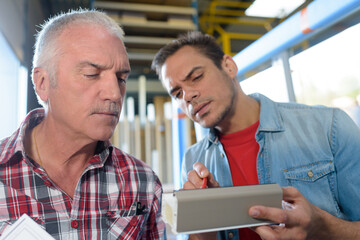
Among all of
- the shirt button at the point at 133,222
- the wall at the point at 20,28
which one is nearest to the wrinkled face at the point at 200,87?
the shirt button at the point at 133,222

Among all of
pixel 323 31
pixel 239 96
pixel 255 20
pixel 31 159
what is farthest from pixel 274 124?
pixel 255 20

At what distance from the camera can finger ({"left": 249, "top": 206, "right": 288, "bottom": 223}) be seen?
0.63m

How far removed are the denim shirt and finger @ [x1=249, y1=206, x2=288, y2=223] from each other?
1.42 ft

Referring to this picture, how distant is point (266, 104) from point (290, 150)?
0.24m

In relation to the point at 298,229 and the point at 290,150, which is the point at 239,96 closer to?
the point at 290,150

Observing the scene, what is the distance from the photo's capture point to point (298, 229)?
2.33ft

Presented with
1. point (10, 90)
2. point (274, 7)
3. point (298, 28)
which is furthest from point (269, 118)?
point (274, 7)

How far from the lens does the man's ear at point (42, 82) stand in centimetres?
92

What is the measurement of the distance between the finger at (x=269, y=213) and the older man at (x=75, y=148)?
0.50 metres

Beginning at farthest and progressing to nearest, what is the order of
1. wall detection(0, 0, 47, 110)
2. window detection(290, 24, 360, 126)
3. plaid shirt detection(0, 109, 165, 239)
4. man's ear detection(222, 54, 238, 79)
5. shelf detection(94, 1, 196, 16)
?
1. shelf detection(94, 1, 196, 16)
2. wall detection(0, 0, 47, 110)
3. man's ear detection(222, 54, 238, 79)
4. window detection(290, 24, 360, 126)
5. plaid shirt detection(0, 109, 165, 239)

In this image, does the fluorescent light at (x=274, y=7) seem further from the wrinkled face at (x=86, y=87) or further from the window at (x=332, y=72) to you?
the wrinkled face at (x=86, y=87)

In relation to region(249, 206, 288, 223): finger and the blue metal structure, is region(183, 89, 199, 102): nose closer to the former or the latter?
the blue metal structure

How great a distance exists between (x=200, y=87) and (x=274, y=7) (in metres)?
2.14

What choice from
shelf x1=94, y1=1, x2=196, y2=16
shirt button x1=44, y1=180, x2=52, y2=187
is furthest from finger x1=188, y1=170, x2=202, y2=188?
shelf x1=94, y1=1, x2=196, y2=16
